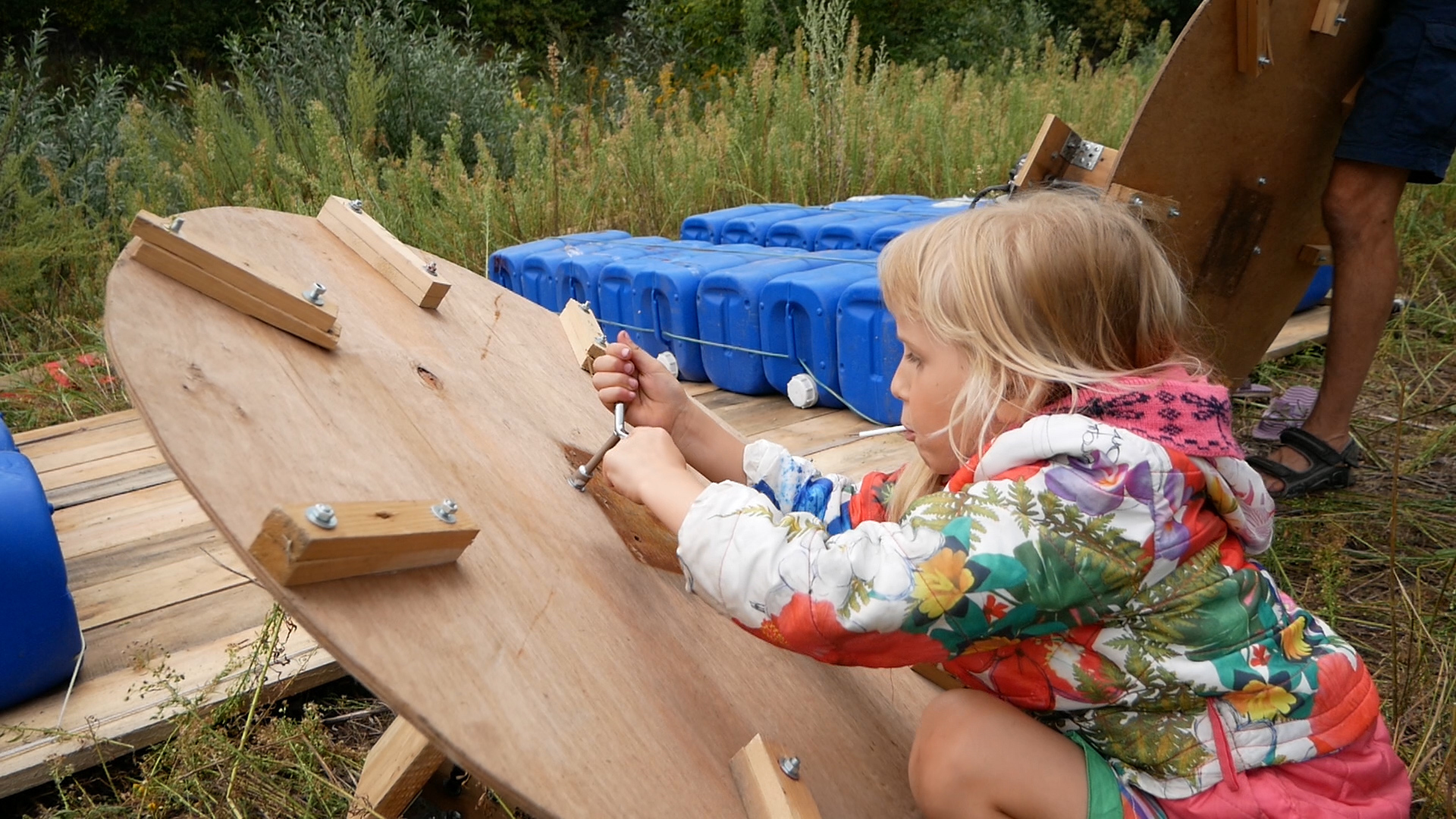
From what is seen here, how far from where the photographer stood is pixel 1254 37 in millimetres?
2166

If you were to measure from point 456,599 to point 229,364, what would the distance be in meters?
0.34

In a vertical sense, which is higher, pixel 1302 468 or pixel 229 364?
pixel 229 364

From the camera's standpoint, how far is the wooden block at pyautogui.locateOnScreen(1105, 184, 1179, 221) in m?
2.16

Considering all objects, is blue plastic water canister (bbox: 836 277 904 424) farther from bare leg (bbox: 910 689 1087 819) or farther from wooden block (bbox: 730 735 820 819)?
wooden block (bbox: 730 735 820 819)

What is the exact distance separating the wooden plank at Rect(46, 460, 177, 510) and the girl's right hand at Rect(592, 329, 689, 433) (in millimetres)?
1851

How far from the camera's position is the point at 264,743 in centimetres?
183

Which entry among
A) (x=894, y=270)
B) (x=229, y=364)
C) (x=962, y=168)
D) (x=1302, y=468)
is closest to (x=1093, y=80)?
(x=962, y=168)

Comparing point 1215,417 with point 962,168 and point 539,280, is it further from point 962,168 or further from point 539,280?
point 962,168

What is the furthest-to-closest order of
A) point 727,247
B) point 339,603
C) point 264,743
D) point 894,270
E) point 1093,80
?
point 1093,80
point 727,247
point 264,743
point 894,270
point 339,603

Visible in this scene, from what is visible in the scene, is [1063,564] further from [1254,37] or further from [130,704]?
[130,704]

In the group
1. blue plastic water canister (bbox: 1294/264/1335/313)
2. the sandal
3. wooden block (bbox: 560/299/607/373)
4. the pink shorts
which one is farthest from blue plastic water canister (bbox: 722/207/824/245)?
the pink shorts

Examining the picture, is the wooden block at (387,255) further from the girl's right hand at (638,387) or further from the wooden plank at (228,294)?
the wooden plank at (228,294)

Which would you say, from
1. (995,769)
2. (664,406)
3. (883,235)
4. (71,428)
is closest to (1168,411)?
(995,769)

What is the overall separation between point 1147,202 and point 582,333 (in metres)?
1.28
